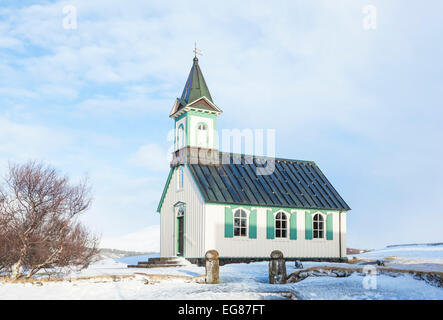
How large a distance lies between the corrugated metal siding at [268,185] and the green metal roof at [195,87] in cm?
335

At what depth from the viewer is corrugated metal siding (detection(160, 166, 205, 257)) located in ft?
75.0

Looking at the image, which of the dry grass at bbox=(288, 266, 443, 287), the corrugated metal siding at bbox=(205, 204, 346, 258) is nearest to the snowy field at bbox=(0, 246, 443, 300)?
the dry grass at bbox=(288, 266, 443, 287)

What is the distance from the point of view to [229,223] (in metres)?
23.1

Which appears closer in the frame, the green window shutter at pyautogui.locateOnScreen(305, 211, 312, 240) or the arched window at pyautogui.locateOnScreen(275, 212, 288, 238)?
the arched window at pyautogui.locateOnScreen(275, 212, 288, 238)

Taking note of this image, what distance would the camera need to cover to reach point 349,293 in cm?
1215

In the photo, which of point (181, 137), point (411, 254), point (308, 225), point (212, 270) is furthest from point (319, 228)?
point (212, 270)

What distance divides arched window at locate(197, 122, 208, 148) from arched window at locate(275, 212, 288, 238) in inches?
202

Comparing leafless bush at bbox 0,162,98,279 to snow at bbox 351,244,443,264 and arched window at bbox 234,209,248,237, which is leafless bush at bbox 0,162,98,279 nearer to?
arched window at bbox 234,209,248,237

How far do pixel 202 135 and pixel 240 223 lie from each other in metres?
4.91

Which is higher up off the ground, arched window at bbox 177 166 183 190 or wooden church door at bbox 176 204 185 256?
arched window at bbox 177 166 183 190

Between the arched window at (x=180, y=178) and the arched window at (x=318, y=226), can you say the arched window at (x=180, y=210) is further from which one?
the arched window at (x=318, y=226)

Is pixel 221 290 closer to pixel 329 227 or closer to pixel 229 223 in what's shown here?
pixel 229 223

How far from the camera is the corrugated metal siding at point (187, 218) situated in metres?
22.9

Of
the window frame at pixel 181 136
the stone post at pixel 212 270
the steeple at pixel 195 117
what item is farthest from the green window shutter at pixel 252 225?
the stone post at pixel 212 270
